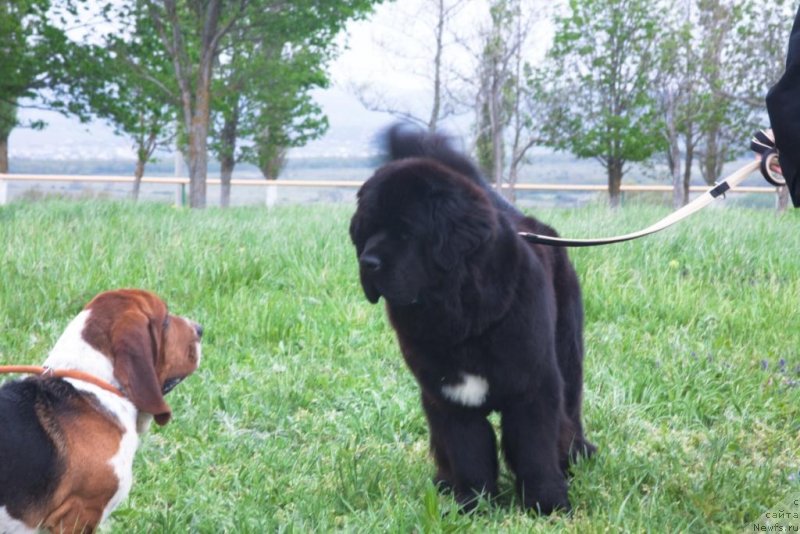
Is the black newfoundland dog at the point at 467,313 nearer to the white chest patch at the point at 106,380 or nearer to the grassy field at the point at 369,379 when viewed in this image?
the grassy field at the point at 369,379

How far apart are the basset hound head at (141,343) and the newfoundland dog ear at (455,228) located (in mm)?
1139

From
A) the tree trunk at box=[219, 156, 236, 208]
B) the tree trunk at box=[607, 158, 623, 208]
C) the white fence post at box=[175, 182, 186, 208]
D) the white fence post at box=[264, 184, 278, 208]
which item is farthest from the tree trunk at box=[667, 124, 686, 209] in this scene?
the white fence post at box=[175, 182, 186, 208]

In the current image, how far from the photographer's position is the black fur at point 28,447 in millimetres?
2975

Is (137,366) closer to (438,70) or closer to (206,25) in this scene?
(206,25)

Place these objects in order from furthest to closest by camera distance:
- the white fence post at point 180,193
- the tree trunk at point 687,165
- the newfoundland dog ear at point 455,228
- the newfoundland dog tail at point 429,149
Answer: the white fence post at point 180,193 < the tree trunk at point 687,165 < the newfoundland dog tail at point 429,149 < the newfoundland dog ear at point 455,228

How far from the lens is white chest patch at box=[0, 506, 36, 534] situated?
2.95 meters

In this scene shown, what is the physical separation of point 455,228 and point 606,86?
19.0m

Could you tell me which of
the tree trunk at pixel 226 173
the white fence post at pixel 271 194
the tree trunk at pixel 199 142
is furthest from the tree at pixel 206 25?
the white fence post at pixel 271 194

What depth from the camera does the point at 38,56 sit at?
18.8 meters

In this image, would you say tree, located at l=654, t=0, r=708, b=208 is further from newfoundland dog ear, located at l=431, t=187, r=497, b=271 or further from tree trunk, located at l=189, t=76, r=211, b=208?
newfoundland dog ear, located at l=431, t=187, r=497, b=271

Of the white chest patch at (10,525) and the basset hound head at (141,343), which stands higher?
the basset hound head at (141,343)

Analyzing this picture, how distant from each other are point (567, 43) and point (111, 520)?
19.5 meters

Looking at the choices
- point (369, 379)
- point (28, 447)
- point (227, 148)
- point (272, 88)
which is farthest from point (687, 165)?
point (28, 447)

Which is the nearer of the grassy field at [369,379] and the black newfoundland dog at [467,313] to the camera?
the black newfoundland dog at [467,313]
